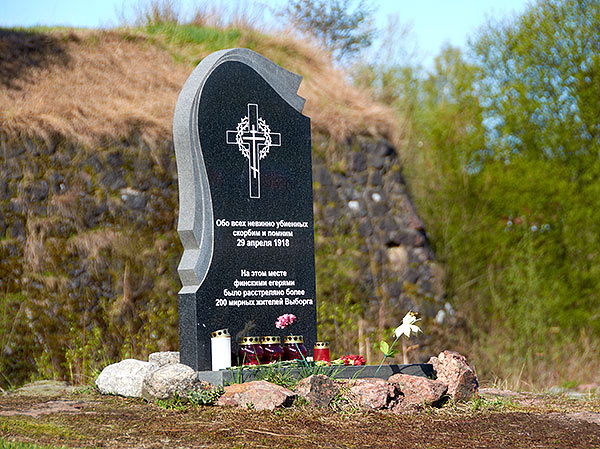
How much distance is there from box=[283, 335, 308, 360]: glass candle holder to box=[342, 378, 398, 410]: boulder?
51.1 inches

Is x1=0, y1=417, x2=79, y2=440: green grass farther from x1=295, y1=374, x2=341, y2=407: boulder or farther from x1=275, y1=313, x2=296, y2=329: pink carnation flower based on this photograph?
x1=275, y1=313, x2=296, y2=329: pink carnation flower

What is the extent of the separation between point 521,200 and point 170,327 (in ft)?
22.6

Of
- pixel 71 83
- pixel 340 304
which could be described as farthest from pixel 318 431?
pixel 71 83

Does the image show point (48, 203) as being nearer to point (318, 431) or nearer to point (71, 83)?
point (71, 83)

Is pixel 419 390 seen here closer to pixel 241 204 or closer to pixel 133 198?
pixel 241 204

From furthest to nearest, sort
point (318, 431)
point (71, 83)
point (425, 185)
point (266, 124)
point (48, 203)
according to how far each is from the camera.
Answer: point (425, 185) → point (71, 83) → point (48, 203) → point (266, 124) → point (318, 431)

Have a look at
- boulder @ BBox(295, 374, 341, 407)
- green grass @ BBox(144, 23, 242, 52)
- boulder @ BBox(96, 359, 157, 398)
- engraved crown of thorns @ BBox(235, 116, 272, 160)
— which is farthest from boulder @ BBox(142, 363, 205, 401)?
green grass @ BBox(144, 23, 242, 52)

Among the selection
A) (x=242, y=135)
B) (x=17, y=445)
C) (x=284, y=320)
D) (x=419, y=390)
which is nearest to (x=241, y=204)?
(x=242, y=135)

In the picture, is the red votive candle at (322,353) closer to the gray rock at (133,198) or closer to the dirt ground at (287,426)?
the dirt ground at (287,426)

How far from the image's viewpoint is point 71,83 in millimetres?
13047

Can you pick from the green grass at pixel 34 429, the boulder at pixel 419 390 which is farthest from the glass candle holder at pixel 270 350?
the green grass at pixel 34 429

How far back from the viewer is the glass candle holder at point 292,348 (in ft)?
25.7

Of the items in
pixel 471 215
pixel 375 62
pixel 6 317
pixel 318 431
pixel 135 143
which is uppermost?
pixel 375 62

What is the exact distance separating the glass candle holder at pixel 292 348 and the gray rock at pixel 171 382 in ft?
4.60
